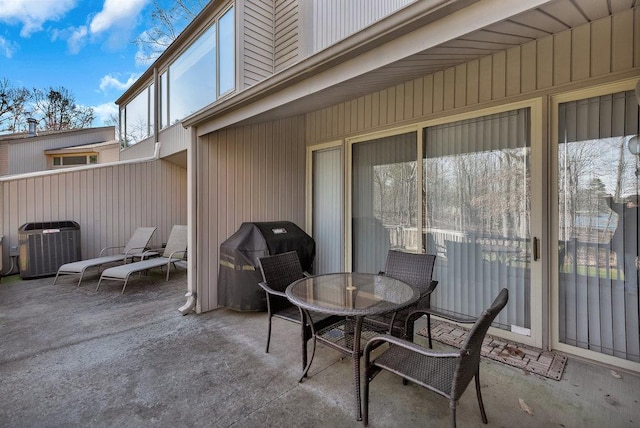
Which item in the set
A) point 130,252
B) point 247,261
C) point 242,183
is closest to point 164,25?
→ point 130,252

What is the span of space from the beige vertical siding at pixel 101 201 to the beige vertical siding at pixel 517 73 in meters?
5.44

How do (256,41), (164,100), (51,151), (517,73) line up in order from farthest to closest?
(51,151) → (164,100) → (256,41) → (517,73)

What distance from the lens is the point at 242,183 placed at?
4023mm

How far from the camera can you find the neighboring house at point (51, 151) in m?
9.97

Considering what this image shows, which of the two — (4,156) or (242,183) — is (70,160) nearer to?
(4,156)

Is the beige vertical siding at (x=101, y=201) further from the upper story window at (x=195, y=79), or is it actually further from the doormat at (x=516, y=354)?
the doormat at (x=516, y=354)

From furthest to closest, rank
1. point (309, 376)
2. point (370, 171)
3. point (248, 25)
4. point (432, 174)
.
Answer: point (248, 25), point (370, 171), point (432, 174), point (309, 376)

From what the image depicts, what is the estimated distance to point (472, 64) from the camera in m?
2.94

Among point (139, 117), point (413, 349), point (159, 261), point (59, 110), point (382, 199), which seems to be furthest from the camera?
point (59, 110)

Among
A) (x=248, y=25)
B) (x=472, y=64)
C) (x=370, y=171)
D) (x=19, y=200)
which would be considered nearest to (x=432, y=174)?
(x=370, y=171)

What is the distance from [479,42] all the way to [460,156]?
1259 millimetres

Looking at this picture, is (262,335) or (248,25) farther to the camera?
(248,25)

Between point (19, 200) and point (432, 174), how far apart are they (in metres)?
7.28

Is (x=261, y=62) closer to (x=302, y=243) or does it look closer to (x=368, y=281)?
(x=302, y=243)
